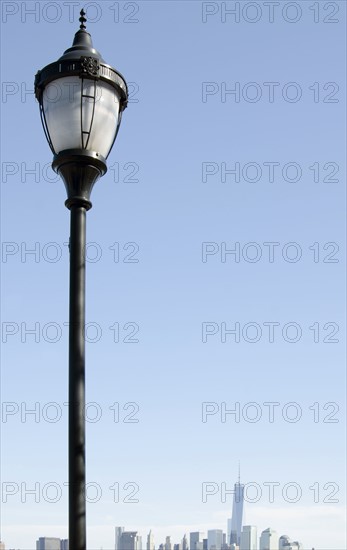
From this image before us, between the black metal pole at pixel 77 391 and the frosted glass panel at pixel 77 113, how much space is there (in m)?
0.60

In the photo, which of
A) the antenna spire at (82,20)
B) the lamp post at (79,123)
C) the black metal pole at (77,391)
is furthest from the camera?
the antenna spire at (82,20)

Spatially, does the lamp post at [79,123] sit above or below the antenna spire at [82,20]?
below

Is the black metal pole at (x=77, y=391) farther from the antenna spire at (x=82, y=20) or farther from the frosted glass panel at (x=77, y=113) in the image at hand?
the antenna spire at (x=82, y=20)

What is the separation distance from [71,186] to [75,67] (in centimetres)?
83

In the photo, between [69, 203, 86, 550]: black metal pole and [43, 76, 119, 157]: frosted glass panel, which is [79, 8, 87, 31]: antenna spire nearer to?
[43, 76, 119, 157]: frosted glass panel

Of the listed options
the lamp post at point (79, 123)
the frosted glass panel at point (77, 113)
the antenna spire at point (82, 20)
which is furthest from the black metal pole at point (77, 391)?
the antenna spire at point (82, 20)

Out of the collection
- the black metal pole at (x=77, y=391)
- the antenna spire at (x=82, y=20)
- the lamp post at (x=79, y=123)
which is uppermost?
the antenna spire at (x=82, y=20)

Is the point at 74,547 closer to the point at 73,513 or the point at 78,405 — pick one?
the point at 73,513

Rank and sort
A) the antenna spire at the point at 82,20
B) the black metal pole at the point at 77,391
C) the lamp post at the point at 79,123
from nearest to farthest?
1. the black metal pole at the point at 77,391
2. the lamp post at the point at 79,123
3. the antenna spire at the point at 82,20

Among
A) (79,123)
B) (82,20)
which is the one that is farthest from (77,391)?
(82,20)

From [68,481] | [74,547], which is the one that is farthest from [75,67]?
[74,547]

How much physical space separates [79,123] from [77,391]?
188 cm

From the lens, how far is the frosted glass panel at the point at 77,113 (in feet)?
21.5

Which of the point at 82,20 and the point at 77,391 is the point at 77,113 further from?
the point at 77,391
